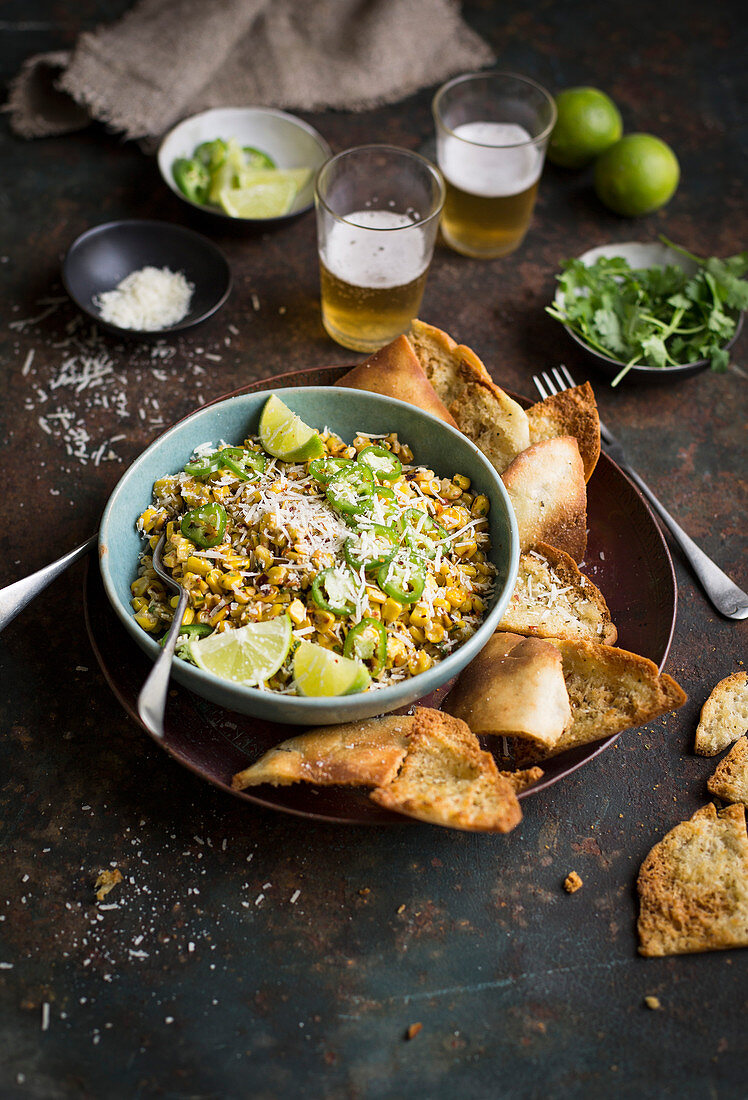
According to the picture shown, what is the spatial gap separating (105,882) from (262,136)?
3771 millimetres

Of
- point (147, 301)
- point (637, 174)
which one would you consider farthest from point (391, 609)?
point (637, 174)

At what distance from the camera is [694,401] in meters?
3.98

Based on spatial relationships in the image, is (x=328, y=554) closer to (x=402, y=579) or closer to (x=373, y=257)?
→ (x=402, y=579)

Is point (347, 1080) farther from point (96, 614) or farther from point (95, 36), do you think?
point (95, 36)

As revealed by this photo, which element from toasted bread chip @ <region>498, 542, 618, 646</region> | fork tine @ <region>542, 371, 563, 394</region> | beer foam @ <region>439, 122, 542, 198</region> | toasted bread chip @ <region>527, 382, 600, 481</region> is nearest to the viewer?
toasted bread chip @ <region>498, 542, 618, 646</region>

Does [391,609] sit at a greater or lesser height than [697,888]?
greater

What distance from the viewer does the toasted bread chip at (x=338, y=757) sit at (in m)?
2.41

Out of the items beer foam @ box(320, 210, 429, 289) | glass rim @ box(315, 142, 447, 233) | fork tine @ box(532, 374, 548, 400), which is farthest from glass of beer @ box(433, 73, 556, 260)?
fork tine @ box(532, 374, 548, 400)

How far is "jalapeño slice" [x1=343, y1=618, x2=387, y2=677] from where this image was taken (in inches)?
101

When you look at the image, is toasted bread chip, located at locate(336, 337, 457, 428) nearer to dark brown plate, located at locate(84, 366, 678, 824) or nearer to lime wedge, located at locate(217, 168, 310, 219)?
dark brown plate, located at locate(84, 366, 678, 824)

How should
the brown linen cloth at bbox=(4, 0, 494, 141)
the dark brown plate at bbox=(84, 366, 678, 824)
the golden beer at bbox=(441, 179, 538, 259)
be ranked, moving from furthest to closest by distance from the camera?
1. the brown linen cloth at bbox=(4, 0, 494, 141)
2. the golden beer at bbox=(441, 179, 538, 259)
3. the dark brown plate at bbox=(84, 366, 678, 824)

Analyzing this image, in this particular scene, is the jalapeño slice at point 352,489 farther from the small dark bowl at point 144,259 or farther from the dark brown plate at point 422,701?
the small dark bowl at point 144,259

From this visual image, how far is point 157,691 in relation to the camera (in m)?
2.37

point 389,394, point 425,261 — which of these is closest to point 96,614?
point 389,394
